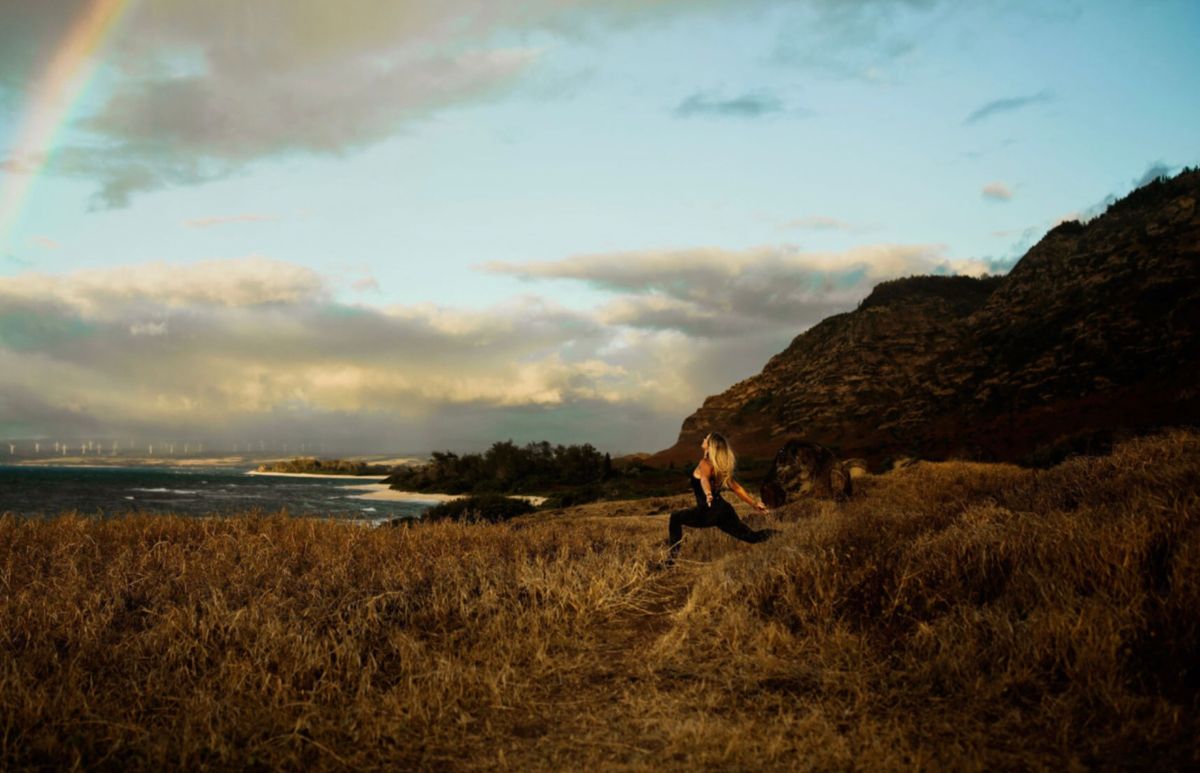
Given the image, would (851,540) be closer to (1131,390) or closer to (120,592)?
(120,592)

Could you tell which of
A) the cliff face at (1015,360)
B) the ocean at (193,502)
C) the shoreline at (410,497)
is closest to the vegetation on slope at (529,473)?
the shoreline at (410,497)

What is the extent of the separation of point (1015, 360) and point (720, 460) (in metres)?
47.5

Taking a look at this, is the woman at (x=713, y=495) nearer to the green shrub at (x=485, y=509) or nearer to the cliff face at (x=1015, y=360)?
the cliff face at (x=1015, y=360)

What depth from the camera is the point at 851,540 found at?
8.64 meters

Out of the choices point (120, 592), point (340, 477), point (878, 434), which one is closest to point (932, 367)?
point (878, 434)

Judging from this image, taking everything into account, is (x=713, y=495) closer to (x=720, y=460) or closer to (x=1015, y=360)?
(x=720, y=460)

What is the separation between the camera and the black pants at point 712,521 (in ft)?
32.7

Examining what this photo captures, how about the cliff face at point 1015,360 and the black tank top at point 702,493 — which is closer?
the black tank top at point 702,493

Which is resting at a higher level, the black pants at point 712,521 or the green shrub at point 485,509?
the black pants at point 712,521

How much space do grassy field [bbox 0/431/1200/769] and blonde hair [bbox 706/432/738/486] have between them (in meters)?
0.98

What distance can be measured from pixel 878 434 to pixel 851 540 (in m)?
48.0

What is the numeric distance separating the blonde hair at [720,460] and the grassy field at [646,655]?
0.98m

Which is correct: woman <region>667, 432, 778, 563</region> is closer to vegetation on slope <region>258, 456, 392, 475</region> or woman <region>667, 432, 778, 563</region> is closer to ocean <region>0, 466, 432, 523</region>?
ocean <region>0, 466, 432, 523</region>

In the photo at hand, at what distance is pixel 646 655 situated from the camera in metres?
6.55
